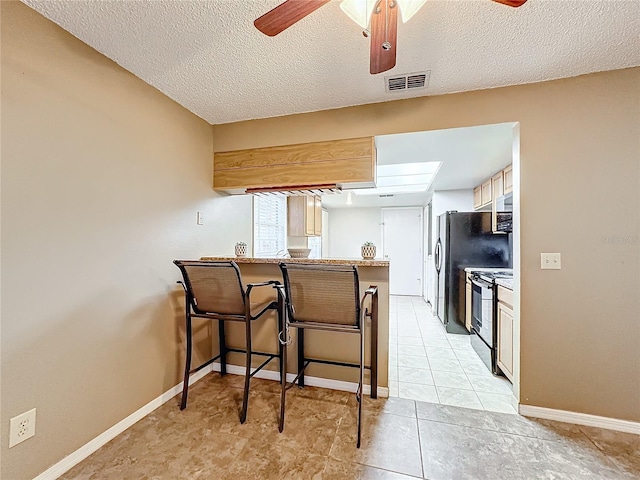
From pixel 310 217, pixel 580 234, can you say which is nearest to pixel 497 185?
pixel 580 234

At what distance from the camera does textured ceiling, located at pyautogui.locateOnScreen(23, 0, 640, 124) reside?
1.32 m

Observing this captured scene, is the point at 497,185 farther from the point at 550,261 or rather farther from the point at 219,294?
the point at 219,294

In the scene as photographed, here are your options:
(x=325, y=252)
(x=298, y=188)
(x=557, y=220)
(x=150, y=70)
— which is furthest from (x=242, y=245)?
(x=325, y=252)

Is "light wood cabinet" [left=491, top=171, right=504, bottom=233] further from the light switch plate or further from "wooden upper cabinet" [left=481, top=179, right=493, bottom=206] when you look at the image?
the light switch plate

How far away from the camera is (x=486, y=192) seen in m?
3.79

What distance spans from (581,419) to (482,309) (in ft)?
3.89

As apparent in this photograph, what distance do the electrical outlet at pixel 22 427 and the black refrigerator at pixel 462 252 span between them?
3969 mm

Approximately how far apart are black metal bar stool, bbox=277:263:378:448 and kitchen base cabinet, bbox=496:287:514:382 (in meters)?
1.32

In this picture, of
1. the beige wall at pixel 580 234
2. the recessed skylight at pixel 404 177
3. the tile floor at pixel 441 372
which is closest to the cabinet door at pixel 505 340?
the tile floor at pixel 441 372

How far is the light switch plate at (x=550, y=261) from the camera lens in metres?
1.86

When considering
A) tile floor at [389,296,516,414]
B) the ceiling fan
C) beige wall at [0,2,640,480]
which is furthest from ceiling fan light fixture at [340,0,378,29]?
tile floor at [389,296,516,414]

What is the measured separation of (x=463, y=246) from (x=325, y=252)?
3.77 meters

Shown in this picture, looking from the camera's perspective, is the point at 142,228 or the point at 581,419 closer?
the point at 581,419

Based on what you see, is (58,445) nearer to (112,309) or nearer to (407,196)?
(112,309)
